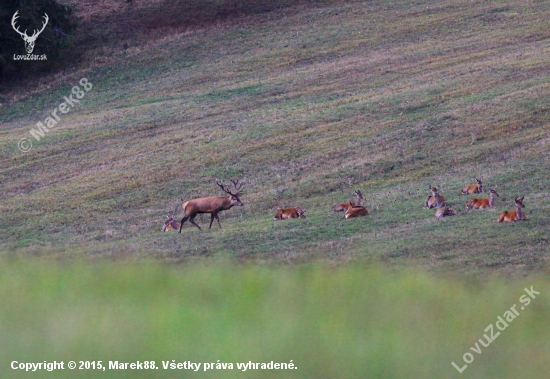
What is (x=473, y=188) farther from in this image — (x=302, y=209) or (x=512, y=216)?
(x=302, y=209)

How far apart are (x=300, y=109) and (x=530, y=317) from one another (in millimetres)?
24898

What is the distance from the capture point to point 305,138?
93.9 ft

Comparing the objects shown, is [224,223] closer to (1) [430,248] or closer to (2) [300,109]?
(1) [430,248]

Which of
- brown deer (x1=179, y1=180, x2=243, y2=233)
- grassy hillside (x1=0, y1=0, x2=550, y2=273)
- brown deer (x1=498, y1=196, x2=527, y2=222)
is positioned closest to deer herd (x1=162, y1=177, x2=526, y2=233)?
brown deer (x1=179, y1=180, x2=243, y2=233)

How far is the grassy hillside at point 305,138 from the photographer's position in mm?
16797

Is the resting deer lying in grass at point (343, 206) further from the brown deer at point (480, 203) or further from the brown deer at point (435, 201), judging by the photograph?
the brown deer at point (480, 203)

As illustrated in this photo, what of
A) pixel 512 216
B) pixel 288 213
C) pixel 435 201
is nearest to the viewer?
pixel 512 216

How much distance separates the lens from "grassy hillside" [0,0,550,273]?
1680cm

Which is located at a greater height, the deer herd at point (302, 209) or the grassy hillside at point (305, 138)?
the grassy hillside at point (305, 138)

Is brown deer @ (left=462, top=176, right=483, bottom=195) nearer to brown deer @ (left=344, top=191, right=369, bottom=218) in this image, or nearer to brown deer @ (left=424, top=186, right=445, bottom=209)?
brown deer @ (left=424, top=186, right=445, bottom=209)

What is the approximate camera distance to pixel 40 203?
2423cm

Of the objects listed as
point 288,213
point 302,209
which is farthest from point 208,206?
point 302,209

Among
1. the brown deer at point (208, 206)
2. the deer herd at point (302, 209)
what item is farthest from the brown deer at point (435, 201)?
the brown deer at point (208, 206)

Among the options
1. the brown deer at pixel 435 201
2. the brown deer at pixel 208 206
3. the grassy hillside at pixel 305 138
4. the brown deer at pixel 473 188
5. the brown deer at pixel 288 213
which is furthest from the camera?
the brown deer at pixel 473 188
